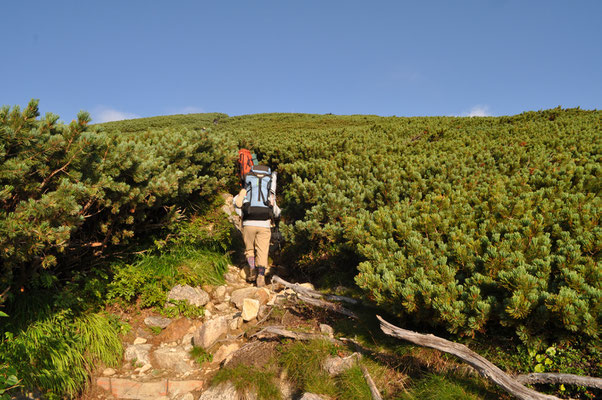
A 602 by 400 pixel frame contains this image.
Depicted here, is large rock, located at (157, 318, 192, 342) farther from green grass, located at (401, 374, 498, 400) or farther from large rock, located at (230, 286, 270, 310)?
green grass, located at (401, 374, 498, 400)

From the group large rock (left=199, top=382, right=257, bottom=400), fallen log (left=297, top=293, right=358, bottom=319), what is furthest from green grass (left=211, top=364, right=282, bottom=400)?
fallen log (left=297, top=293, right=358, bottom=319)

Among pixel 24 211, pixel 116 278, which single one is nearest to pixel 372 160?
pixel 116 278

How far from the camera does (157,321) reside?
5.66 m

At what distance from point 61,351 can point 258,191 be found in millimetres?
3947

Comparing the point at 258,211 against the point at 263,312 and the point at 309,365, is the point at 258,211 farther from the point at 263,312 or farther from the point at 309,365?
the point at 309,365

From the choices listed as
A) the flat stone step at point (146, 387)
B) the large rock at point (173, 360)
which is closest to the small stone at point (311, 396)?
the flat stone step at point (146, 387)

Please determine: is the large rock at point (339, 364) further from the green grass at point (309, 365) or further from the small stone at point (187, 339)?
the small stone at point (187, 339)

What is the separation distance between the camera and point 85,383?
4.54m

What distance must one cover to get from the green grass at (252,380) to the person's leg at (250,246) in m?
2.66

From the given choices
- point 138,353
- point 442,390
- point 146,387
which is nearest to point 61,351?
point 138,353

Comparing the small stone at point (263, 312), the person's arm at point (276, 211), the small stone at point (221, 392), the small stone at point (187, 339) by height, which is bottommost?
the small stone at point (221, 392)

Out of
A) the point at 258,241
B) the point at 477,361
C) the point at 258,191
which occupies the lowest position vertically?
the point at 477,361

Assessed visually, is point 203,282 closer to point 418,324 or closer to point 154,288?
point 154,288

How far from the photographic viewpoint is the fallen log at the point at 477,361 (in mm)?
2824
